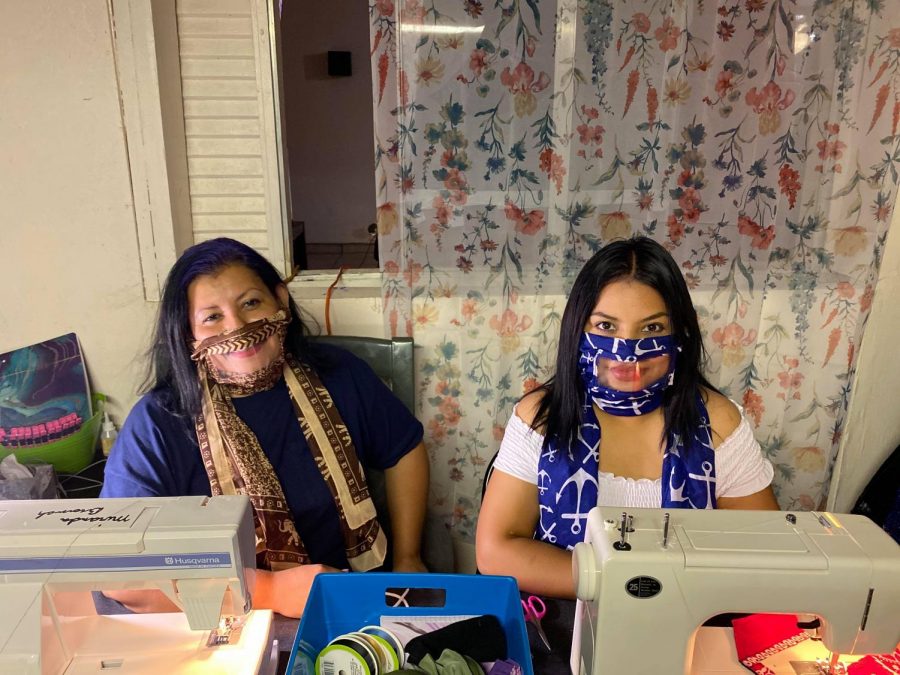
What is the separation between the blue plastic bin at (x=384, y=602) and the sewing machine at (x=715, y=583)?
0.13m

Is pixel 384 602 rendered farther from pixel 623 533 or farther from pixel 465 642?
pixel 623 533

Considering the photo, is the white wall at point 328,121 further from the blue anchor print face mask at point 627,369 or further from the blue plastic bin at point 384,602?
the blue plastic bin at point 384,602

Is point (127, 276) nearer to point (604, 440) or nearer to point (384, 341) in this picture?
point (384, 341)

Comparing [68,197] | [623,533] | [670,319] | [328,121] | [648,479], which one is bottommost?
[648,479]

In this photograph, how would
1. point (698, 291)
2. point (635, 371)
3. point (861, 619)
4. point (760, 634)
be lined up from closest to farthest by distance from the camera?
point (861, 619) → point (760, 634) → point (635, 371) → point (698, 291)

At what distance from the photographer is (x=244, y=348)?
137cm

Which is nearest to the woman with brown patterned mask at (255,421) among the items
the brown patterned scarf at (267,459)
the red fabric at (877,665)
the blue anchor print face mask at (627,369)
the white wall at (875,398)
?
the brown patterned scarf at (267,459)

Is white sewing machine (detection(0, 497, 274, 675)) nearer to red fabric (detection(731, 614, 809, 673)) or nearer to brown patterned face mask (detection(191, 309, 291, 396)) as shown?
brown patterned face mask (detection(191, 309, 291, 396))

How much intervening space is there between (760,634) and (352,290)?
1.39m

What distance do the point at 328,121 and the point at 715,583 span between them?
360cm

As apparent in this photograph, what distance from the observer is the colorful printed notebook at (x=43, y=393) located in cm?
175

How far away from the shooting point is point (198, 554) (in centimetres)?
85

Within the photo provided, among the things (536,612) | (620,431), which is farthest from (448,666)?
(620,431)

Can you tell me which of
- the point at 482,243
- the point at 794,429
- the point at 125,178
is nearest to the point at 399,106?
the point at 482,243
